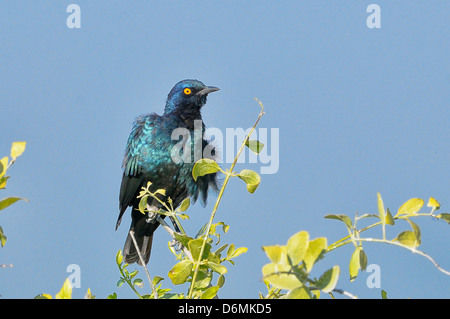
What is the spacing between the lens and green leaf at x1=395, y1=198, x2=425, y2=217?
151 centimetres

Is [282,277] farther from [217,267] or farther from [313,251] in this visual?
[217,267]

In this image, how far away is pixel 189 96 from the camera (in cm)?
563

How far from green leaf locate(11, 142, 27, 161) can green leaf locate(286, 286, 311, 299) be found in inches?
30.5

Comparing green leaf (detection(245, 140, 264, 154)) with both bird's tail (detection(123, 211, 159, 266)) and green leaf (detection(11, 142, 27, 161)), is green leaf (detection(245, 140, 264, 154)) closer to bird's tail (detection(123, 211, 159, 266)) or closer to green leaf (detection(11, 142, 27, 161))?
green leaf (detection(11, 142, 27, 161))

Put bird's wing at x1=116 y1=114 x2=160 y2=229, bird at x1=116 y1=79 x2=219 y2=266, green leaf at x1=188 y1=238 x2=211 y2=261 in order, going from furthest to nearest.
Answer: bird's wing at x1=116 y1=114 x2=160 y2=229, bird at x1=116 y1=79 x2=219 y2=266, green leaf at x1=188 y1=238 x2=211 y2=261

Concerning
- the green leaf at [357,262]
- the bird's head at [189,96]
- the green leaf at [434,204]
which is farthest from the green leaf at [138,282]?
the bird's head at [189,96]

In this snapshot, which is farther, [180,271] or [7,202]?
[180,271]

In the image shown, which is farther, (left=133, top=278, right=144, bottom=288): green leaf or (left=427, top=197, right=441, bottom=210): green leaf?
(left=133, top=278, right=144, bottom=288): green leaf

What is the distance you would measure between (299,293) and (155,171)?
3911 mm

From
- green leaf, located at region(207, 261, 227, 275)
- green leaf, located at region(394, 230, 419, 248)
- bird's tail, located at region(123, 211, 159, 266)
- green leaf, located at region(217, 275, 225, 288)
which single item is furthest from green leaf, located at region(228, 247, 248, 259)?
bird's tail, located at region(123, 211, 159, 266)

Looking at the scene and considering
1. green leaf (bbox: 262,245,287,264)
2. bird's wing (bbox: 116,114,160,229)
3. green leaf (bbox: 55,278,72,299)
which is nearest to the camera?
green leaf (bbox: 262,245,287,264)

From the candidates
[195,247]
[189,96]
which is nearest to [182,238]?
[195,247]
